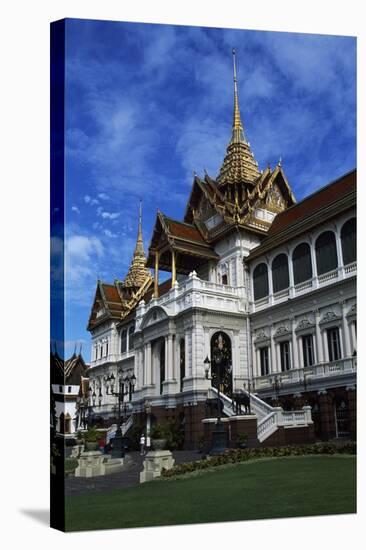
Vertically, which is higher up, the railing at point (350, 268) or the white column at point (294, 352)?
the railing at point (350, 268)

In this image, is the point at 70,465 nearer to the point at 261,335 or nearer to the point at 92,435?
the point at 92,435

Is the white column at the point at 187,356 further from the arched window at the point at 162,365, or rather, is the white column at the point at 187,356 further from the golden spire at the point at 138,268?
the golden spire at the point at 138,268

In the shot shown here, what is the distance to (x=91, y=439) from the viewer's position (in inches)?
589

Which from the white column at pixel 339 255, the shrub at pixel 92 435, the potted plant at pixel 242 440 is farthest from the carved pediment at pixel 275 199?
the shrub at pixel 92 435

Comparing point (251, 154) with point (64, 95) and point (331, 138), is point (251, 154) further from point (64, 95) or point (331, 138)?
point (64, 95)

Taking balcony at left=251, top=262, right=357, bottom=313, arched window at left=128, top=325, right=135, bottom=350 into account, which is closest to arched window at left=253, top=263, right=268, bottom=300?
balcony at left=251, top=262, right=357, bottom=313

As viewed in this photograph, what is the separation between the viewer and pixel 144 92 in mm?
14891

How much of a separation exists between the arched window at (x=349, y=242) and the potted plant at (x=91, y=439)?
7.96 metres

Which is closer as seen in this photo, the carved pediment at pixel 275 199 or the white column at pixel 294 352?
the white column at pixel 294 352

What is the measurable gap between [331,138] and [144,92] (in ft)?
17.1

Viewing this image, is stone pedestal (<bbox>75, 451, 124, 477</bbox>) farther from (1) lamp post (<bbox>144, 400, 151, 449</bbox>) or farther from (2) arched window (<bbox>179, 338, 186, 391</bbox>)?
(2) arched window (<bbox>179, 338, 186, 391</bbox>)

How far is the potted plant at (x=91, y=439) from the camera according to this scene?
1457 cm

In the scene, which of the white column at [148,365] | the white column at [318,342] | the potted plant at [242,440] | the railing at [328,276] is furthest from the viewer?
the white column at [148,365]

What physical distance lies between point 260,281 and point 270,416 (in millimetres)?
5192
